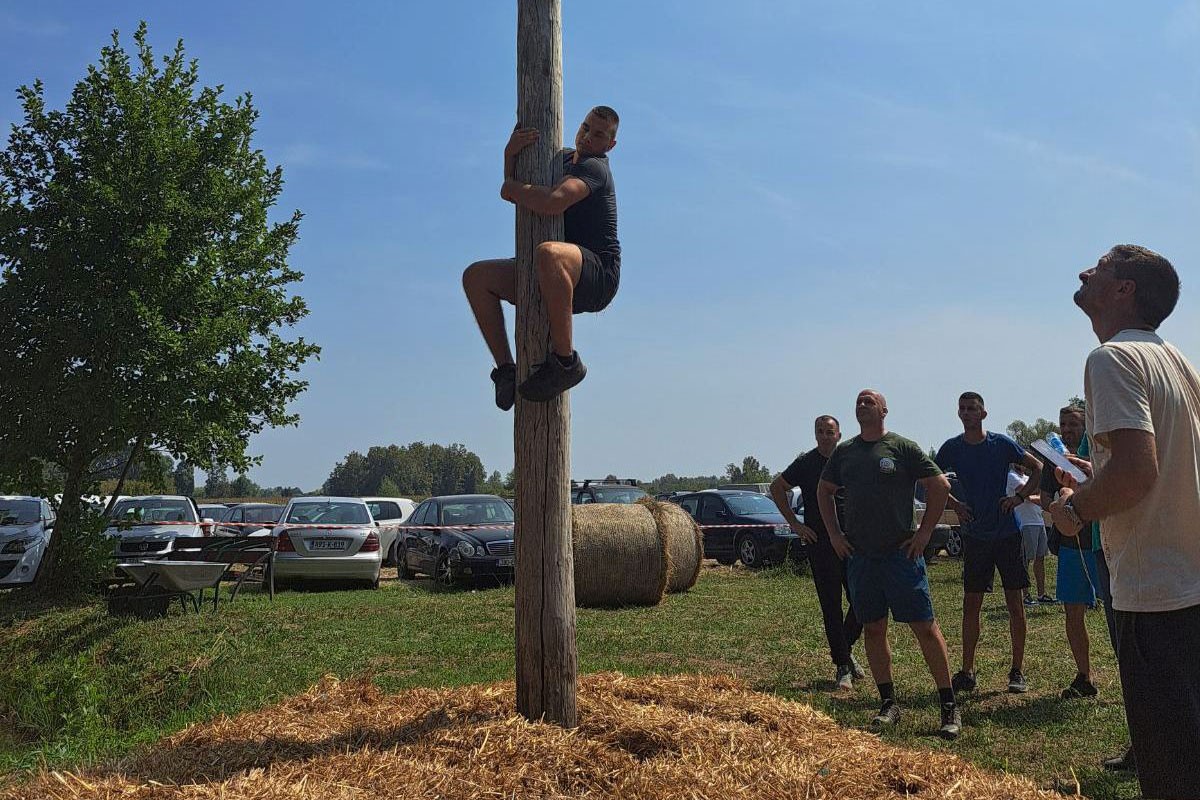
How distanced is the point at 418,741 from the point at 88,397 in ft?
37.0

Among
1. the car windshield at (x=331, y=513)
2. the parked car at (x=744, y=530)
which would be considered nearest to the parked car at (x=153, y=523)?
the car windshield at (x=331, y=513)

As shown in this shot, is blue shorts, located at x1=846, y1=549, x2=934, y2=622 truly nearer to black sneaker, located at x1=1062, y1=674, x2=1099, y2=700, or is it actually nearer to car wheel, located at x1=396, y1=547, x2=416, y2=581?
black sneaker, located at x1=1062, y1=674, x2=1099, y2=700

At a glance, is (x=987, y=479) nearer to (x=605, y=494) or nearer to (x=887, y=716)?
(x=887, y=716)

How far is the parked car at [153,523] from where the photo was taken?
643 inches

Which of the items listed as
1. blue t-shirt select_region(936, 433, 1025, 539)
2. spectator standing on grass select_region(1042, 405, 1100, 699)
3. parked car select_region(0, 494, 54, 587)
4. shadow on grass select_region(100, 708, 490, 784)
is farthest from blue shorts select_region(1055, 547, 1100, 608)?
parked car select_region(0, 494, 54, 587)

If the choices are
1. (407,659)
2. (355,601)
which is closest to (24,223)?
(355,601)

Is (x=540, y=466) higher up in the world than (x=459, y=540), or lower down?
higher up

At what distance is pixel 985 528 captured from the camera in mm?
7480

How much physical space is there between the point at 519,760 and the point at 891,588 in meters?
3.10

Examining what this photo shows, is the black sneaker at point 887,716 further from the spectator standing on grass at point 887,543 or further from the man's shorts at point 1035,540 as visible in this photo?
the man's shorts at point 1035,540

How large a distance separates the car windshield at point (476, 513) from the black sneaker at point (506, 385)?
1206 centimetres

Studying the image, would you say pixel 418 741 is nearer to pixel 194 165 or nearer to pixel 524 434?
Result: pixel 524 434

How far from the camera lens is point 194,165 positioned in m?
14.6

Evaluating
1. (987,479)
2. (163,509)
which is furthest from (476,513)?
(987,479)
